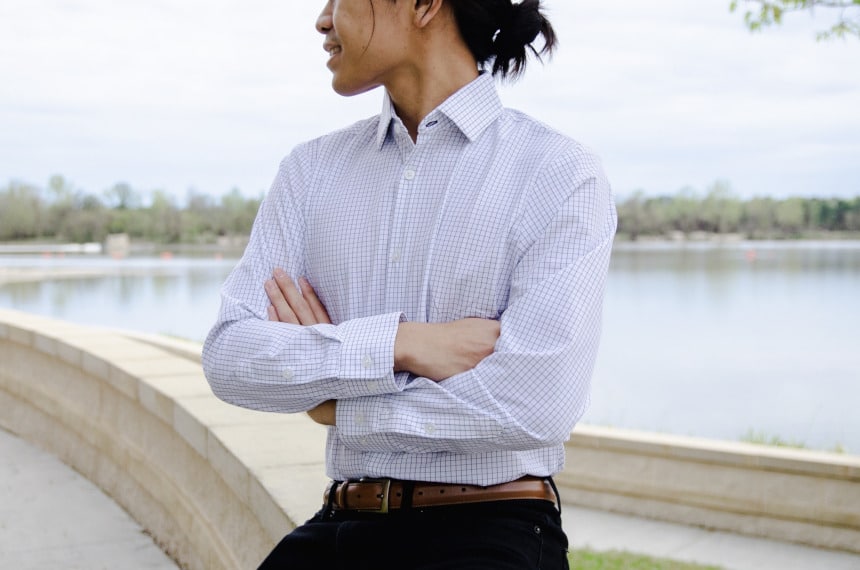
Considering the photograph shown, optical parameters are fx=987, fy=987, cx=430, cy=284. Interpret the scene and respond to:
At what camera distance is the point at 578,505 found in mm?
4434

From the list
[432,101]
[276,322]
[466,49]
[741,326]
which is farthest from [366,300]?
[741,326]

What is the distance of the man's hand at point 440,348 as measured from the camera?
1.62m

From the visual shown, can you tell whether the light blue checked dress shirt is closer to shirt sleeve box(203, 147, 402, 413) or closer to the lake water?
shirt sleeve box(203, 147, 402, 413)

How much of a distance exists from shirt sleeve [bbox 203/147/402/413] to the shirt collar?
31cm

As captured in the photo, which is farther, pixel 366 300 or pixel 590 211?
pixel 366 300

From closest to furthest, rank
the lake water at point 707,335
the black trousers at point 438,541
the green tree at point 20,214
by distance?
the black trousers at point 438,541 < the lake water at point 707,335 < the green tree at point 20,214

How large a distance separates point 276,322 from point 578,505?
9.81 ft

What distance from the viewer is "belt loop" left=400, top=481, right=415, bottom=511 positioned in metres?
1.65

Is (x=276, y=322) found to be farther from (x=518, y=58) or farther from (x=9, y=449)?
(x=9, y=449)

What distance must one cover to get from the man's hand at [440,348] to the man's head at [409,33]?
50 centimetres

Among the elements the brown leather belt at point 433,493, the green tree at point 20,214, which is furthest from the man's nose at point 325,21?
the green tree at point 20,214

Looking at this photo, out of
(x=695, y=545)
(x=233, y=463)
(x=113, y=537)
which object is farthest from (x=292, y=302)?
(x=695, y=545)

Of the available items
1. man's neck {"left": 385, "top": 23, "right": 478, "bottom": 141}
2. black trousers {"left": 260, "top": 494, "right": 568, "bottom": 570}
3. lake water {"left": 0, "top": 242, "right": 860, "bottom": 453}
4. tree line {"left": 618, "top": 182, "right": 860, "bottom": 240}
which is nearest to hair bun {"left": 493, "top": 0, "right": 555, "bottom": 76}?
man's neck {"left": 385, "top": 23, "right": 478, "bottom": 141}

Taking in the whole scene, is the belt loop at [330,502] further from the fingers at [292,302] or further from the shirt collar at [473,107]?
the shirt collar at [473,107]
